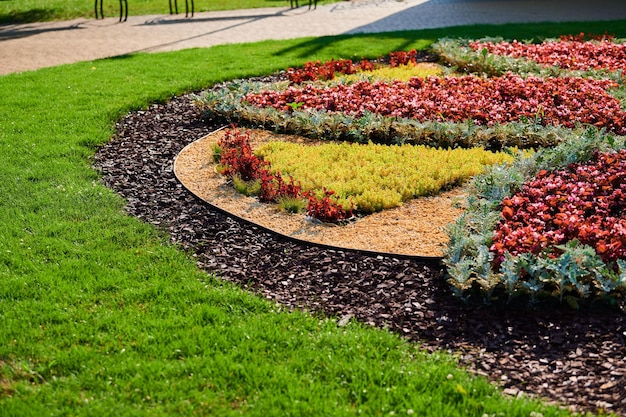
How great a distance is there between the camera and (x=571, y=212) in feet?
21.5

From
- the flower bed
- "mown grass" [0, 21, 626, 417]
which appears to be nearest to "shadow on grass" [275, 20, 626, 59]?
the flower bed

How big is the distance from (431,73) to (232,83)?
319cm

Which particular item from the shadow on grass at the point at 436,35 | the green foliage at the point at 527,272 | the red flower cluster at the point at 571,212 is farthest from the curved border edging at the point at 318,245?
the shadow on grass at the point at 436,35

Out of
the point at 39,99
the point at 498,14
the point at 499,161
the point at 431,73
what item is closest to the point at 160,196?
the point at 499,161

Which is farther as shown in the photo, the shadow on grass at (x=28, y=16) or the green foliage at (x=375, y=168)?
the shadow on grass at (x=28, y=16)

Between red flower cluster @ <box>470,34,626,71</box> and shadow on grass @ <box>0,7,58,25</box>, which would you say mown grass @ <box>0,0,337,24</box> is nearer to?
shadow on grass @ <box>0,7,58,25</box>

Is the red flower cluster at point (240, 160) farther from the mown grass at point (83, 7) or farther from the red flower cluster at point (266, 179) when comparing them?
the mown grass at point (83, 7)

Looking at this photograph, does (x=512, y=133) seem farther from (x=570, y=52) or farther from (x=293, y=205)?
(x=570, y=52)

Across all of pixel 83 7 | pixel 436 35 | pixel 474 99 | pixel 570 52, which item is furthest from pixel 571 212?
pixel 83 7

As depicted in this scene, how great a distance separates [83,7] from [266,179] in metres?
15.0

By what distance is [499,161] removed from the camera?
8219 mm

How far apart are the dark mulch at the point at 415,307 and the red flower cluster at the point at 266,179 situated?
1.78ft

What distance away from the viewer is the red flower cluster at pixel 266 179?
23.1ft

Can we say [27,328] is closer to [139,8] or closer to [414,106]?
[414,106]
